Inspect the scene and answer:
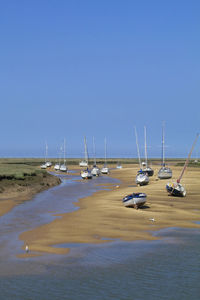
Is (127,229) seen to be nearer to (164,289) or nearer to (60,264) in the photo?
(60,264)

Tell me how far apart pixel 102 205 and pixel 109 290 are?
84.1 ft

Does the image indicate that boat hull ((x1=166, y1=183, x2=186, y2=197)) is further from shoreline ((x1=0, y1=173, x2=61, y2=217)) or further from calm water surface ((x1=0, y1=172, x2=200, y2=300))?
calm water surface ((x1=0, y1=172, x2=200, y2=300))

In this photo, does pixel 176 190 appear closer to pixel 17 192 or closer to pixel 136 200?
pixel 136 200

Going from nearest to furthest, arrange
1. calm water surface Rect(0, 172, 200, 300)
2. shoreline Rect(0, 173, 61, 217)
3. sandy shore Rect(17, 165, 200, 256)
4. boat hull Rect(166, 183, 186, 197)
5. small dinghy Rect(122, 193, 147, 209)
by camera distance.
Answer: calm water surface Rect(0, 172, 200, 300) → sandy shore Rect(17, 165, 200, 256) → small dinghy Rect(122, 193, 147, 209) → shoreline Rect(0, 173, 61, 217) → boat hull Rect(166, 183, 186, 197)

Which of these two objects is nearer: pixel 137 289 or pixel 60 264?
pixel 137 289

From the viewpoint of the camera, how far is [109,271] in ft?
63.9

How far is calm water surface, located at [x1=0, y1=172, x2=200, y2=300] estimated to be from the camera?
16625 mm

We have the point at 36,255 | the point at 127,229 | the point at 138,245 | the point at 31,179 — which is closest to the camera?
the point at 36,255

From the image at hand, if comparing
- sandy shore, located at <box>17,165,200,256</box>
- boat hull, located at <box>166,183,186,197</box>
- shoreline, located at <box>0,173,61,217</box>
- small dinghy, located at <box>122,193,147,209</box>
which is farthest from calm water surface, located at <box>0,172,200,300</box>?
boat hull, located at <box>166,183,186,197</box>

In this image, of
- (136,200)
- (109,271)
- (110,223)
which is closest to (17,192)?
(136,200)

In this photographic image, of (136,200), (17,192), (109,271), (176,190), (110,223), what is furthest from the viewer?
(17,192)

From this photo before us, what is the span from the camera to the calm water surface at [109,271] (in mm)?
16625

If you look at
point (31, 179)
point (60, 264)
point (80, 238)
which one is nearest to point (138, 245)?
point (80, 238)

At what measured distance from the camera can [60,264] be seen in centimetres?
Answer: 2056
